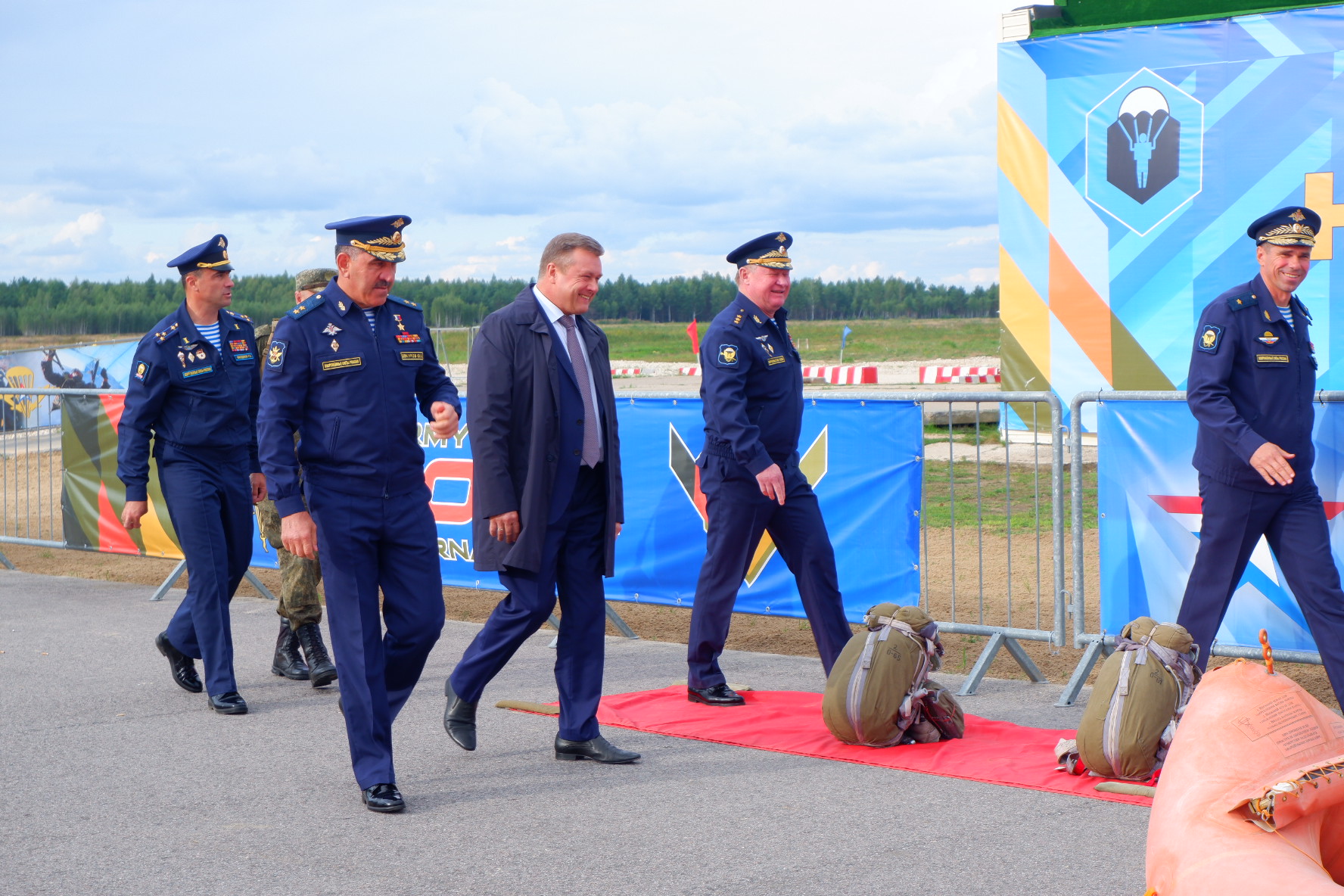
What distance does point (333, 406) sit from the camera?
15.6ft

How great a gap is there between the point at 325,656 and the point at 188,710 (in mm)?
756

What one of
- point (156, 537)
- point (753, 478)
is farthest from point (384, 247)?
point (156, 537)

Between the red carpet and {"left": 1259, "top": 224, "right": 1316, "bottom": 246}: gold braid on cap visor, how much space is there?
7.21 feet

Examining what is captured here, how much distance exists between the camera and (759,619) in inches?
340

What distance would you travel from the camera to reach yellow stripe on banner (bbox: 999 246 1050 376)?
13.1 meters

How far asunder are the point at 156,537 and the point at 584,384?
6028 millimetres

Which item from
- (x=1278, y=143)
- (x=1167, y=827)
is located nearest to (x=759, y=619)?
(x=1167, y=827)

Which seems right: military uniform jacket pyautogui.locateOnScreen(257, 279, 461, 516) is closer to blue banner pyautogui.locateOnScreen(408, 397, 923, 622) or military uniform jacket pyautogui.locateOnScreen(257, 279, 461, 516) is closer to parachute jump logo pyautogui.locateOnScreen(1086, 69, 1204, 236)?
blue banner pyautogui.locateOnScreen(408, 397, 923, 622)

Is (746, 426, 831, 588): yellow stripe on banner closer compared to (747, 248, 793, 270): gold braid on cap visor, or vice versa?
(747, 248, 793, 270): gold braid on cap visor

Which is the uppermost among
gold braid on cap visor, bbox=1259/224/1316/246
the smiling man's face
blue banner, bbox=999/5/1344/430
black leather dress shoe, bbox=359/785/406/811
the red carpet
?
blue banner, bbox=999/5/1344/430

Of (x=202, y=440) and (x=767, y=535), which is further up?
(x=202, y=440)

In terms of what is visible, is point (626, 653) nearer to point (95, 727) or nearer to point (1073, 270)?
point (95, 727)

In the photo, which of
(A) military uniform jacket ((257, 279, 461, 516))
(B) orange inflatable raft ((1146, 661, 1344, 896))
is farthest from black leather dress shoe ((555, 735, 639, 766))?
(B) orange inflatable raft ((1146, 661, 1344, 896))

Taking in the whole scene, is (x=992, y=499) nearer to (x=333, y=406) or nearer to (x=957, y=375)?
(x=333, y=406)
